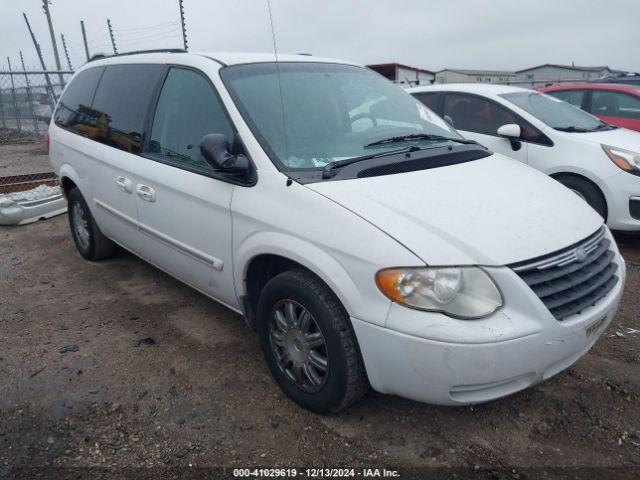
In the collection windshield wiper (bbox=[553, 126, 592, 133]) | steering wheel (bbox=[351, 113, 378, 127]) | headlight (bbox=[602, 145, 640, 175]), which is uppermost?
steering wheel (bbox=[351, 113, 378, 127])

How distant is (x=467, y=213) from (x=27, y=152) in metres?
14.2

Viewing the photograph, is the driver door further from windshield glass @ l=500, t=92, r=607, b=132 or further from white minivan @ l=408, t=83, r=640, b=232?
windshield glass @ l=500, t=92, r=607, b=132

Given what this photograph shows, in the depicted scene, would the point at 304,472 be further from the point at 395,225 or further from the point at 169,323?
the point at 169,323

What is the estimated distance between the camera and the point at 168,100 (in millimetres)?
3555

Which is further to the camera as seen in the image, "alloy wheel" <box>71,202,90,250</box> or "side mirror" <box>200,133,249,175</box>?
"alloy wheel" <box>71,202,90,250</box>

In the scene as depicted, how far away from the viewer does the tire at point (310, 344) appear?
Result: 2.40 meters

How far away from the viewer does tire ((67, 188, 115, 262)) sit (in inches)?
187

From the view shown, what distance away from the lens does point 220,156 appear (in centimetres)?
273

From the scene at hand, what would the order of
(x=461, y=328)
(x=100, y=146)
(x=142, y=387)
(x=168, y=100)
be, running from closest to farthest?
(x=461, y=328)
(x=142, y=387)
(x=168, y=100)
(x=100, y=146)

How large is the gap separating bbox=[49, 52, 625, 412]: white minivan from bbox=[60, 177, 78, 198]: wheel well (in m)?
1.23

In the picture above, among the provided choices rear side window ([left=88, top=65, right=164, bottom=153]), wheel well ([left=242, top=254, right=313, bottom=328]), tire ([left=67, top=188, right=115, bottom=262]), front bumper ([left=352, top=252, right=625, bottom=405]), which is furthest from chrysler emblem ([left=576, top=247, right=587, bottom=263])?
tire ([left=67, top=188, right=115, bottom=262])

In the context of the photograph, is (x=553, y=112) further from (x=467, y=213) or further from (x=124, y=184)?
(x=124, y=184)

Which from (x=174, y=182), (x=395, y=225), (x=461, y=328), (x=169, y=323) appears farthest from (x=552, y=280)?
(x=169, y=323)

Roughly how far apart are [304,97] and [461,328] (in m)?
1.79
